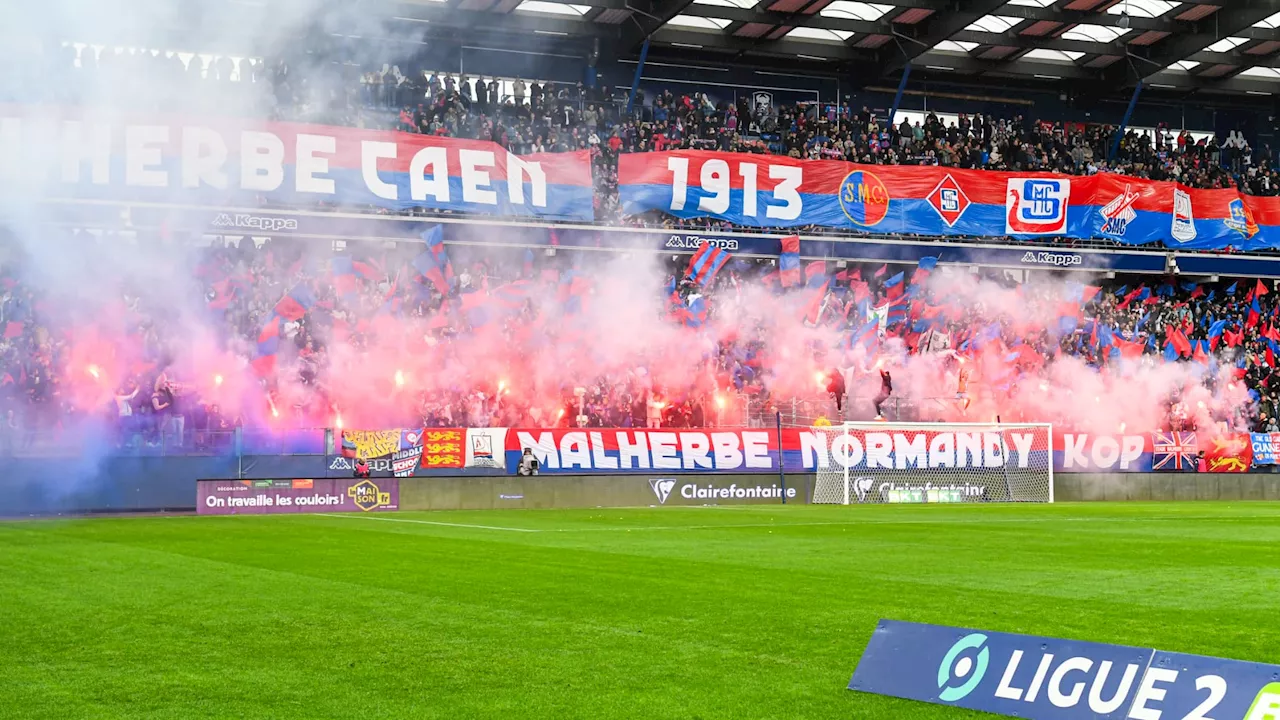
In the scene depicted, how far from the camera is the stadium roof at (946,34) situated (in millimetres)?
35719

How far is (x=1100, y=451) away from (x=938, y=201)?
759 centimetres

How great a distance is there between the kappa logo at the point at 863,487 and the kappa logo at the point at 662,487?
415 centimetres

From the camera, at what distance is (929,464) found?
30.5m

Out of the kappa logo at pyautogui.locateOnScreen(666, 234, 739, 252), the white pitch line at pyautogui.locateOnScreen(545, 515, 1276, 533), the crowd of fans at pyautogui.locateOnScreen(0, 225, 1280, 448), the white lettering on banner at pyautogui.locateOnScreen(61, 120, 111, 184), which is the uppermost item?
the white lettering on banner at pyautogui.locateOnScreen(61, 120, 111, 184)

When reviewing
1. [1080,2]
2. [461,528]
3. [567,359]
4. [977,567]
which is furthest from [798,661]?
[1080,2]

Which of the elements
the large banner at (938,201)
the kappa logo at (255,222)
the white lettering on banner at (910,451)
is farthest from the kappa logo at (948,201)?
the kappa logo at (255,222)

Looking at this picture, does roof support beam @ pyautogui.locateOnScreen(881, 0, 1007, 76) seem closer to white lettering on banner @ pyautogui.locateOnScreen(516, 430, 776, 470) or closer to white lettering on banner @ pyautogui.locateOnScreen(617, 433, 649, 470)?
white lettering on banner @ pyautogui.locateOnScreen(516, 430, 776, 470)

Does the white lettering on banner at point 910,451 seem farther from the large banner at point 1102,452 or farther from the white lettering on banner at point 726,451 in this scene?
the white lettering on banner at point 726,451

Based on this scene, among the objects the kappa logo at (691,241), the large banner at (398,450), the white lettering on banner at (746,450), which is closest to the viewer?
the large banner at (398,450)

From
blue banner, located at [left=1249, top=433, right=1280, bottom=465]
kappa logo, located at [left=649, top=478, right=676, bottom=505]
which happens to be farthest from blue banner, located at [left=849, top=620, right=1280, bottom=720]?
blue banner, located at [left=1249, top=433, right=1280, bottom=465]

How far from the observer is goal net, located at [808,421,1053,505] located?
29469 mm

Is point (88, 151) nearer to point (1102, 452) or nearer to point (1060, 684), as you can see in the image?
point (1060, 684)

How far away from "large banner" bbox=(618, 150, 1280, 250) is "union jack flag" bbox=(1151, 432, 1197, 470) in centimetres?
599

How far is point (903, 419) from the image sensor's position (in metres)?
32.8
